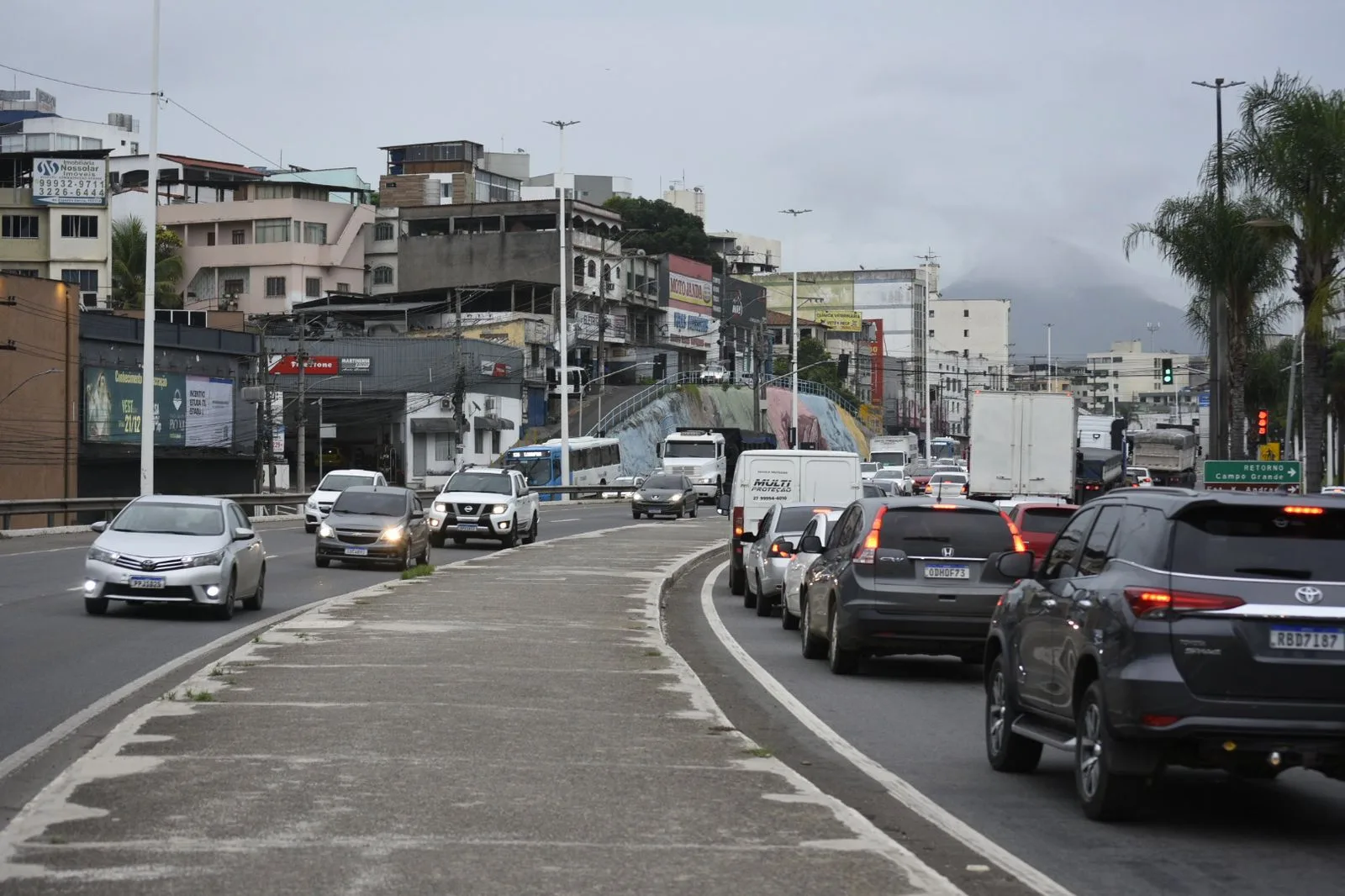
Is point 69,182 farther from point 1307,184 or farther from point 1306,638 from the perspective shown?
point 1306,638

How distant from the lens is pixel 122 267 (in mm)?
91562

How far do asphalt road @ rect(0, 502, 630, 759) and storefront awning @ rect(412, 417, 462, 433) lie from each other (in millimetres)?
51517

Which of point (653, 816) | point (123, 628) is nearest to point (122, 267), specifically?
point (123, 628)

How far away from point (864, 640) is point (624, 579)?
40.5ft

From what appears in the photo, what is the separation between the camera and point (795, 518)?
24.4 metres

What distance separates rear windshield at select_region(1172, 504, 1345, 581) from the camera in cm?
831

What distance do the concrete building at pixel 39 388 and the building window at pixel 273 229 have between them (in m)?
35.1

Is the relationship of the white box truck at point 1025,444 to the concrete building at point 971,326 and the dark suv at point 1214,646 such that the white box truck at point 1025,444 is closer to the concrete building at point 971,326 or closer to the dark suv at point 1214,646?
the dark suv at point 1214,646

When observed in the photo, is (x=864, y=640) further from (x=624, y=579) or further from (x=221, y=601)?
(x=624, y=579)

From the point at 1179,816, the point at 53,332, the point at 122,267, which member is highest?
the point at 122,267

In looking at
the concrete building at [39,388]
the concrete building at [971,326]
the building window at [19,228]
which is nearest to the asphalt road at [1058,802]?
the concrete building at [39,388]

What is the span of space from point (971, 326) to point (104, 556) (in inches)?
7108

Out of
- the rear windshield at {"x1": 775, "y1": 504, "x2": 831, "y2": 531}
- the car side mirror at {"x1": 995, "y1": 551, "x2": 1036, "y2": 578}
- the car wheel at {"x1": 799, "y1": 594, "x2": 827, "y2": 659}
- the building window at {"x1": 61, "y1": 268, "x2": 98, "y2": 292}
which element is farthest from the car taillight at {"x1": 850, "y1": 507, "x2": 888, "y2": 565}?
the building window at {"x1": 61, "y1": 268, "x2": 98, "y2": 292}

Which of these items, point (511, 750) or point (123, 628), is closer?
point (511, 750)
